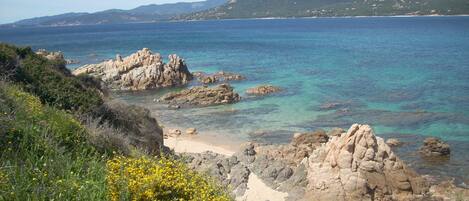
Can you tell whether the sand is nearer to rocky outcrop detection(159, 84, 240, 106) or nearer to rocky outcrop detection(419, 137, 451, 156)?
rocky outcrop detection(419, 137, 451, 156)

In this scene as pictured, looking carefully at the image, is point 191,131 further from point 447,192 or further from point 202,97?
point 447,192

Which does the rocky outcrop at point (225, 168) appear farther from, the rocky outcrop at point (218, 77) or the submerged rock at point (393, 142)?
the rocky outcrop at point (218, 77)

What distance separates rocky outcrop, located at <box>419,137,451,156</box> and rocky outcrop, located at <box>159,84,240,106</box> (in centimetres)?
2128

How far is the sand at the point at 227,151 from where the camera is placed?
66.4 ft

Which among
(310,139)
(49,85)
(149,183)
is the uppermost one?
(49,85)

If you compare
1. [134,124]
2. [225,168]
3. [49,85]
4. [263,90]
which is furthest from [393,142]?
[263,90]

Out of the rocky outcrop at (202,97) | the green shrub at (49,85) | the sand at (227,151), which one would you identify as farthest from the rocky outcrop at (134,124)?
the rocky outcrop at (202,97)

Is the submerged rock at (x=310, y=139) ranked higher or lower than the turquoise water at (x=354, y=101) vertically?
higher

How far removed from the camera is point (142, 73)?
2249 inches

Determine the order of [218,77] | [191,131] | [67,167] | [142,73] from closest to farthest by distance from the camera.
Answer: [67,167]
[191,131]
[142,73]
[218,77]

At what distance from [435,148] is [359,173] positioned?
8.87 m

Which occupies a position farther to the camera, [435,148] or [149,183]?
[435,148]

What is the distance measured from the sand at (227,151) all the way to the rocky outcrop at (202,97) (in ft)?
41.7

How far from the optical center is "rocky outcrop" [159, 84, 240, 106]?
4488cm
